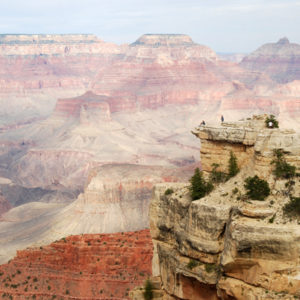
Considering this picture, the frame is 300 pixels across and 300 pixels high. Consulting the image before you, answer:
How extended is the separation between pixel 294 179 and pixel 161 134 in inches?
6706

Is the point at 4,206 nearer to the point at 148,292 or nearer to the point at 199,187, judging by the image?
the point at 148,292

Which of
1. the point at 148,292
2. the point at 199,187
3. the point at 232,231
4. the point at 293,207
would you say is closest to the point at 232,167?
the point at 199,187

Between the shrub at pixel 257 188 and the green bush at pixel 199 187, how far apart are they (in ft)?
8.01

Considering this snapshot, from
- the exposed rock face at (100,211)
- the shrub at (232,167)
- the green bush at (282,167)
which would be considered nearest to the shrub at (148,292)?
the shrub at (232,167)

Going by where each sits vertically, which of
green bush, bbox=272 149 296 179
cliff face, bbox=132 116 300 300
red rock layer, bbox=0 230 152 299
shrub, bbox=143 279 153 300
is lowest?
red rock layer, bbox=0 230 152 299

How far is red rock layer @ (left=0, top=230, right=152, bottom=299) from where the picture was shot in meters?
44.7

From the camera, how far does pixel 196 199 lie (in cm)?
2722

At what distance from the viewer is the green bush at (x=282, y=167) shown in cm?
2508

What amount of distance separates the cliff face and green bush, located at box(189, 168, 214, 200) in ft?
1.39

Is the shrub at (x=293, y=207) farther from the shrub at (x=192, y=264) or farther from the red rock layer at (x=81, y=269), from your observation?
the red rock layer at (x=81, y=269)

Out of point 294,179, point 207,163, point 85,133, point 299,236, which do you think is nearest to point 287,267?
point 299,236

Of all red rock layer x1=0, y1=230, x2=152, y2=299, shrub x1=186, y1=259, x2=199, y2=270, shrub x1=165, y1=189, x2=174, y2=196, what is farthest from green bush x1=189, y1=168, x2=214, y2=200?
red rock layer x1=0, y1=230, x2=152, y2=299

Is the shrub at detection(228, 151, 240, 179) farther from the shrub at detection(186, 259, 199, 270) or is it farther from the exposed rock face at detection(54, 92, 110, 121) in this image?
the exposed rock face at detection(54, 92, 110, 121)

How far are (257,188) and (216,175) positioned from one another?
3612 mm
